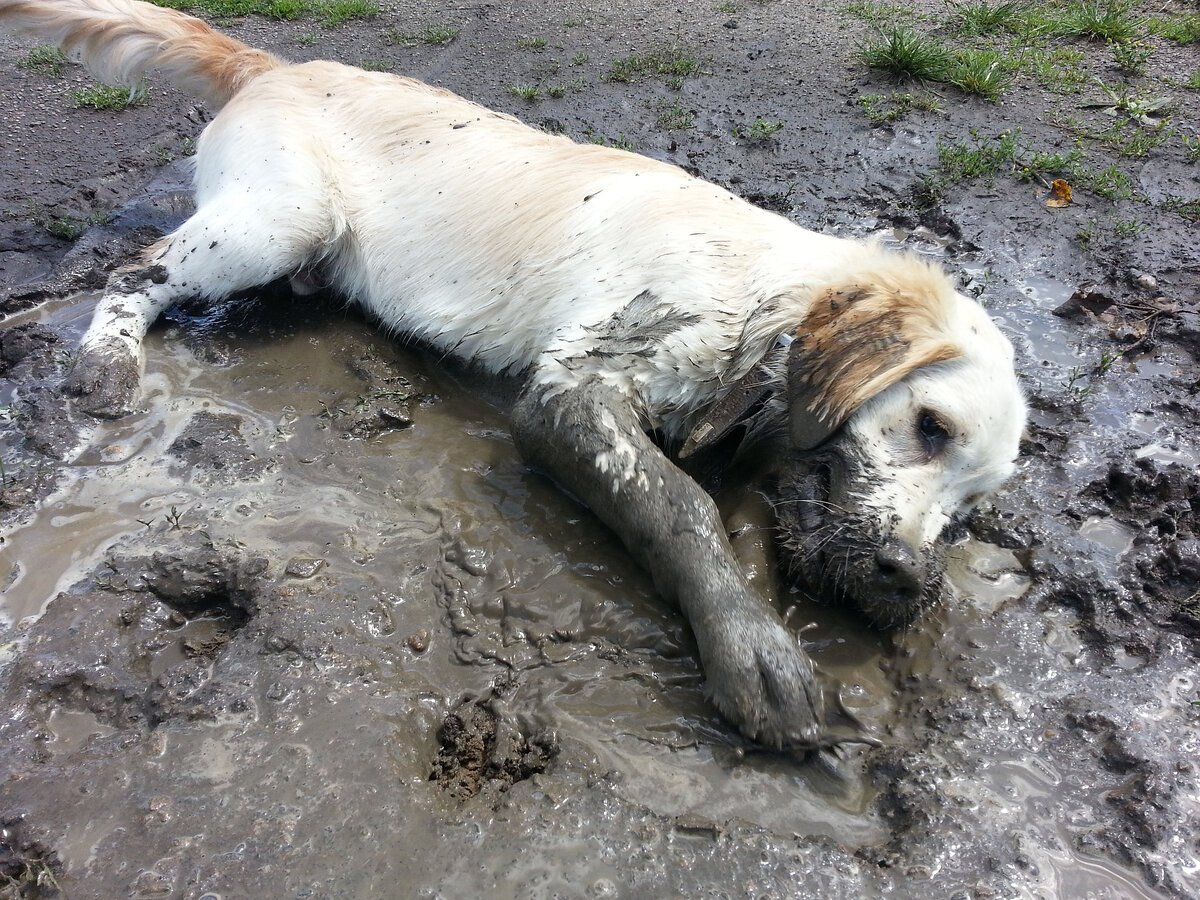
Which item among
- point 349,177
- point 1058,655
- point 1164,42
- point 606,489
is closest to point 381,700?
point 606,489

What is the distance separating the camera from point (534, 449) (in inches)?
130

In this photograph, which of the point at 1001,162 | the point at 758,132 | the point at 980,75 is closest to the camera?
the point at 1001,162

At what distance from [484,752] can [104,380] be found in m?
Result: 2.76

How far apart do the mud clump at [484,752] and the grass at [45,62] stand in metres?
7.71

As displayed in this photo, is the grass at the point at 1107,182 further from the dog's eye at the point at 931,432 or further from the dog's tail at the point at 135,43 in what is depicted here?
the dog's tail at the point at 135,43

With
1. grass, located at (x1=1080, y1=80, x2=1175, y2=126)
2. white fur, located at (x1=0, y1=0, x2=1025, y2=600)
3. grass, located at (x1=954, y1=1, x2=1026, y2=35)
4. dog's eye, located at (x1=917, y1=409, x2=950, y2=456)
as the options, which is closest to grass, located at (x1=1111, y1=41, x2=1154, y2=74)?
grass, located at (x1=1080, y1=80, x2=1175, y2=126)

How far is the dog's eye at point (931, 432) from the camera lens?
2.94 metres

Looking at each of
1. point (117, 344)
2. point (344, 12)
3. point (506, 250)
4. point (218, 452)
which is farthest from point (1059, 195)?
point (344, 12)

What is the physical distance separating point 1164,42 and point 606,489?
8.25 metres

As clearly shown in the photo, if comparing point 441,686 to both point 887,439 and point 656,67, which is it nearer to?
point 887,439

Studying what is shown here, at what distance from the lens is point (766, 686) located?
2.44 metres

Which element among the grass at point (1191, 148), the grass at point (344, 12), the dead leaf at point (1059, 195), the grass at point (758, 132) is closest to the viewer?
the dead leaf at point (1059, 195)

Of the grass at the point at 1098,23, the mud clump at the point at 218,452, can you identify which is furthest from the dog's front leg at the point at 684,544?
the grass at the point at 1098,23

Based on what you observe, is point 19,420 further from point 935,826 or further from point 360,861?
point 935,826
